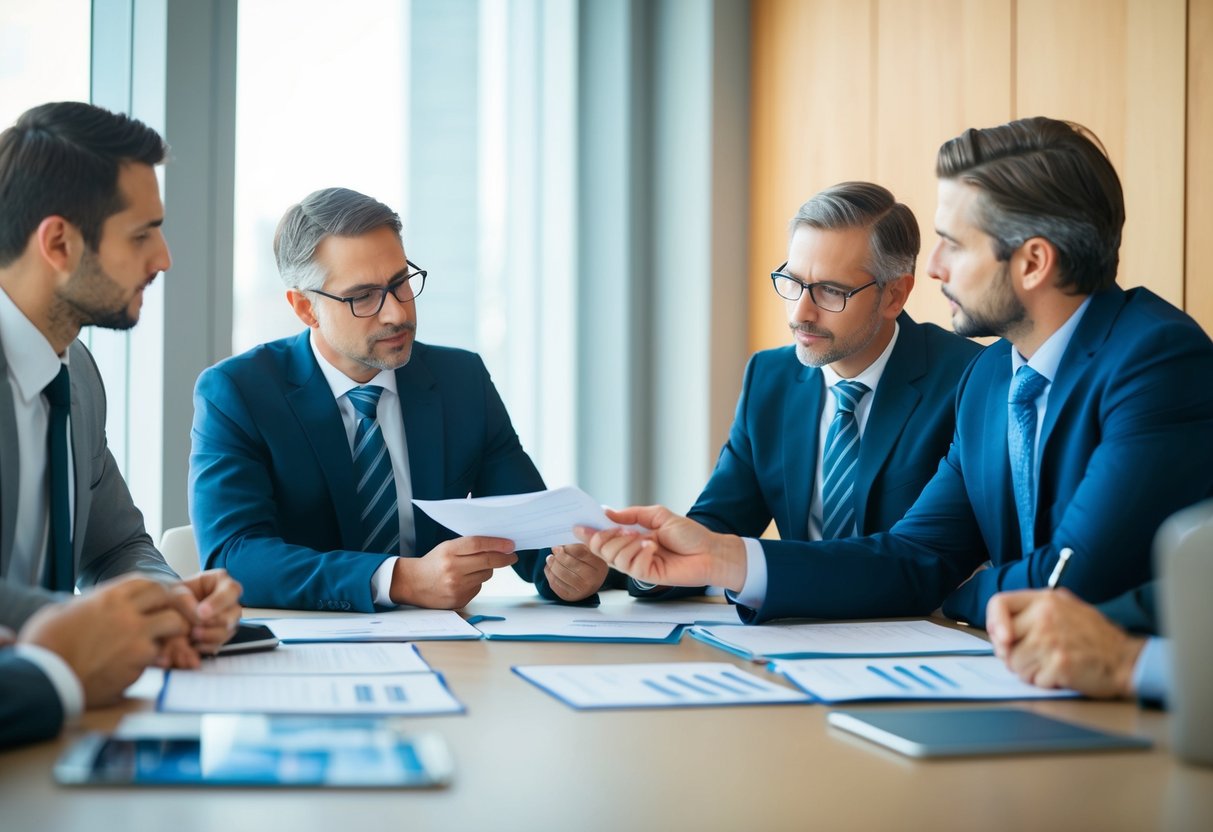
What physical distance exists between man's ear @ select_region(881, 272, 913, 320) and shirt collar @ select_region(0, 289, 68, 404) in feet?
6.12

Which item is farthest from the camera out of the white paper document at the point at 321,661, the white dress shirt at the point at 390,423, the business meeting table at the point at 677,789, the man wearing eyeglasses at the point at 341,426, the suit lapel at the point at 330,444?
the white dress shirt at the point at 390,423

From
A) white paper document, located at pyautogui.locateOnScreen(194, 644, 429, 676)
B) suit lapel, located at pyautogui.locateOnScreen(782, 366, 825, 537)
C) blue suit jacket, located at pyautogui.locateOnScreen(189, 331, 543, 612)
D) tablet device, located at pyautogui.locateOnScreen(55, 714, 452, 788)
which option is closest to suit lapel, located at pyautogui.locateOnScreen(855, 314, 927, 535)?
suit lapel, located at pyautogui.locateOnScreen(782, 366, 825, 537)

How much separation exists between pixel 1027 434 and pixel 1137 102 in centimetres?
155

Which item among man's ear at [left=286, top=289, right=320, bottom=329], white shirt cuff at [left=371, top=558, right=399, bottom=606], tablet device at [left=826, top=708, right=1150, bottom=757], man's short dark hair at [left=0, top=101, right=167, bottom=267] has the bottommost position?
tablet device at [left=826, top=708, right=1150, bottom=757]

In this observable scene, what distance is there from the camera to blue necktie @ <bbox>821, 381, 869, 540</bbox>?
2803mm

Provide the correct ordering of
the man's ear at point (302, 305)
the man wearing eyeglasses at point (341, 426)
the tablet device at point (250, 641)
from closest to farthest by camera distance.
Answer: the tablet device at point (250, 641), the man wearing eyeglasses at point (341, 426), the man's ear at point (302, 305)

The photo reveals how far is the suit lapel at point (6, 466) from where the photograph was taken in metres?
1.95

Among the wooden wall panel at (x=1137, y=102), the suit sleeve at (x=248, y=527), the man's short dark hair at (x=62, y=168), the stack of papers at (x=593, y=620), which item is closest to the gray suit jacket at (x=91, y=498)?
the suit sleeve at (x=248, y=527)

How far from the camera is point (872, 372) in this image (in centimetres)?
294

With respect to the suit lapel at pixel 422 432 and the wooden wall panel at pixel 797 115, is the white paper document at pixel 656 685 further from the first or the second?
the wooden wall panel at pixel 797 115

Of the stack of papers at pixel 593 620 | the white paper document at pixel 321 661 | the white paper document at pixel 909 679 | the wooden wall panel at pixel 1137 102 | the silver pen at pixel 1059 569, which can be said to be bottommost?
the stack of papers at pixel 593 620

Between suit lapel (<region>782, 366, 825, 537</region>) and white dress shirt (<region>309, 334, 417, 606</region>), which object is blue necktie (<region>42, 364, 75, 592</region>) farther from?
suit lapel (<region>782, 366, 825, 537</region>)

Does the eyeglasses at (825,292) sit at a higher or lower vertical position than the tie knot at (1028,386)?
higher

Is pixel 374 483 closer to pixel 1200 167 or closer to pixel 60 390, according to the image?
pixel 60 390
